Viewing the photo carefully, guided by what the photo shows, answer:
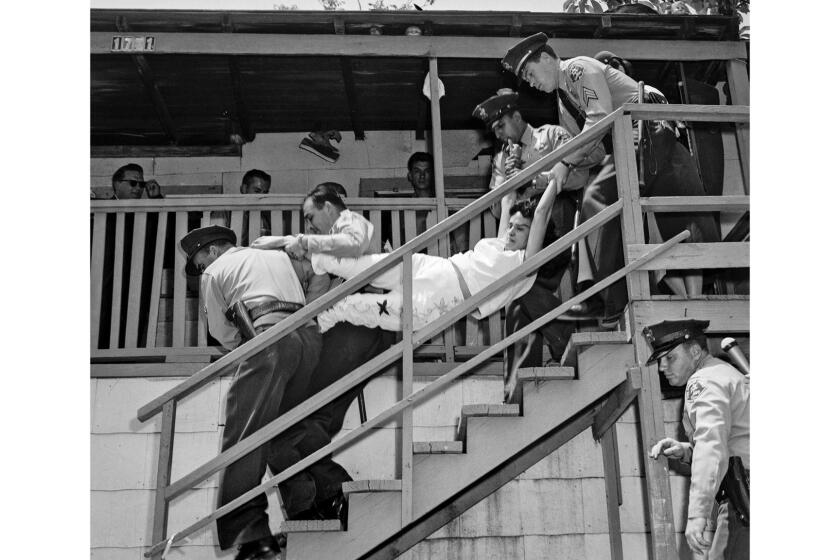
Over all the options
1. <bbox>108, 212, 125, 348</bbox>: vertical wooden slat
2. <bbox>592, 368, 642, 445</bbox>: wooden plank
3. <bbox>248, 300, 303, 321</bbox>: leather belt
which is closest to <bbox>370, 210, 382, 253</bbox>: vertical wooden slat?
<bbox>248, 300, 303, 321</bbox>: leather belt

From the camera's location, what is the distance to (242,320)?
641cm

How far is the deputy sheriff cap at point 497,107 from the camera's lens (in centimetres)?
656

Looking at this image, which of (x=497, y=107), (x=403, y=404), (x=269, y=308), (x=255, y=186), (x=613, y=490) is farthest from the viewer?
(x=255, y=186)

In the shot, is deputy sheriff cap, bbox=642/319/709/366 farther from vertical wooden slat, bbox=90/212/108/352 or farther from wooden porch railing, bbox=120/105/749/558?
vertical wooden slat, bbox=90/212/108/352

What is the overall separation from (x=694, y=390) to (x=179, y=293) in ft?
12.5

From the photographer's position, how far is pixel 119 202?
7836mm

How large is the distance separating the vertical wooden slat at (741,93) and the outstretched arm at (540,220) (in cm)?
292

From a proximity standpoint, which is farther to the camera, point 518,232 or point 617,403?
point 518,232

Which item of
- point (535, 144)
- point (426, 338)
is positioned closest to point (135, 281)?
point (535, 144)

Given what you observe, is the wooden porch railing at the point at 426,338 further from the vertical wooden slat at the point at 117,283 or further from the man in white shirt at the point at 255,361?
the vertical wooden slat at the point at 117,283

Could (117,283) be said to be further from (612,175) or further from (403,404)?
(612,175)

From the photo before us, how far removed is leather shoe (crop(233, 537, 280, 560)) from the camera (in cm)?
575

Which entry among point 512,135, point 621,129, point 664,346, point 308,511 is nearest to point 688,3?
point 512,135

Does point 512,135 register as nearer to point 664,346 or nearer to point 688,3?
point 664,346
